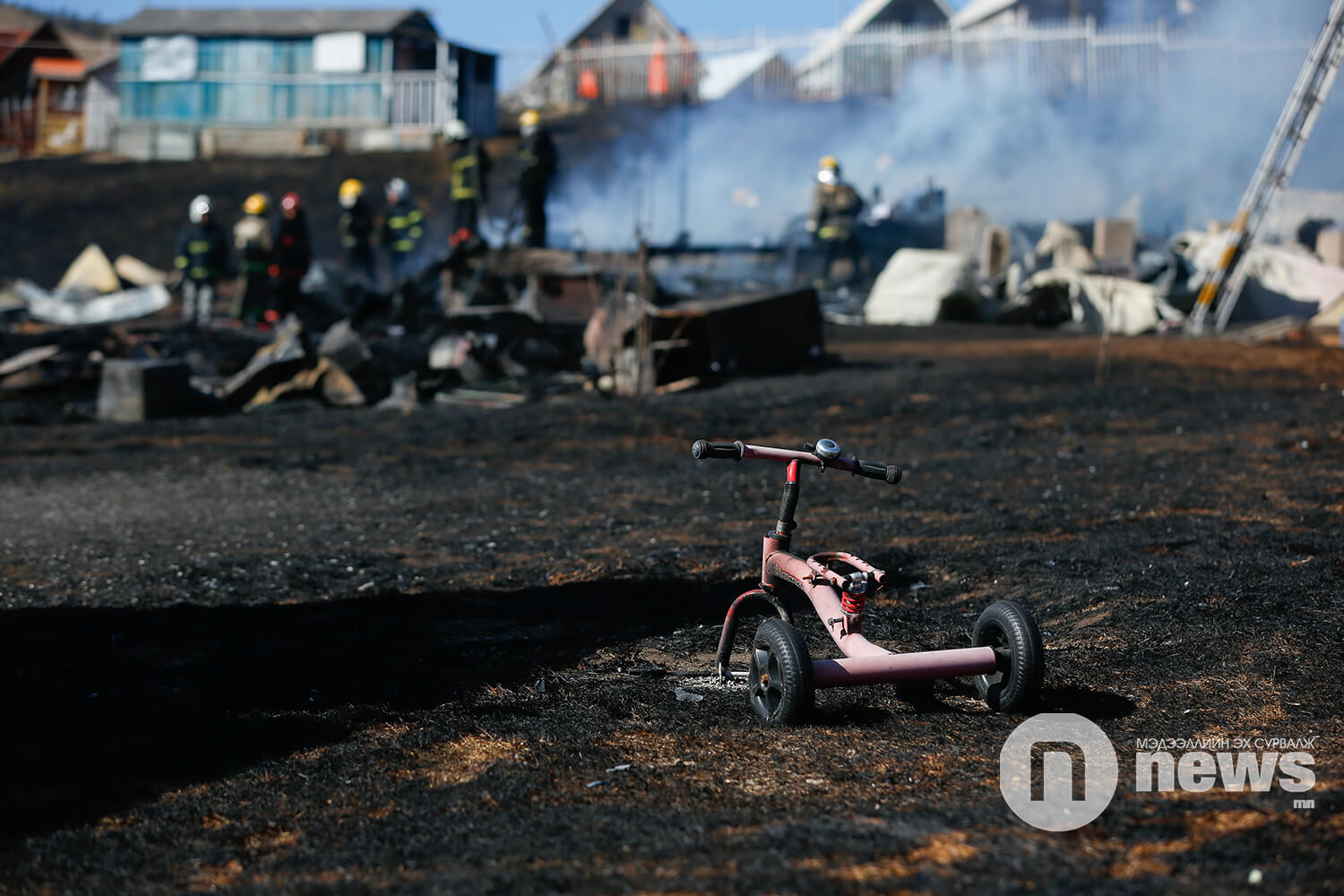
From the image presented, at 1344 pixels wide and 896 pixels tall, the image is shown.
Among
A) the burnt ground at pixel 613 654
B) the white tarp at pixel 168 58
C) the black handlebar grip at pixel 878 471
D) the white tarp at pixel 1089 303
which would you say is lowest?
the burnt ground at pixel 613 654

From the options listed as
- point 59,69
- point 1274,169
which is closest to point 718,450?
point 1274,169

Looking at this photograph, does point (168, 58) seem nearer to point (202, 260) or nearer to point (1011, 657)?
point (202, 260)

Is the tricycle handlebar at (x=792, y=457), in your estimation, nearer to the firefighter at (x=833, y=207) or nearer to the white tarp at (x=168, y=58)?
the firefighter at (x=833, y=207)

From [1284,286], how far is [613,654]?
14.8m

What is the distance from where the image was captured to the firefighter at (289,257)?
16.6 m

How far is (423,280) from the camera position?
1728 centimetres

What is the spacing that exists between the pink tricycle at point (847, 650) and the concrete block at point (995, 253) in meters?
17.6

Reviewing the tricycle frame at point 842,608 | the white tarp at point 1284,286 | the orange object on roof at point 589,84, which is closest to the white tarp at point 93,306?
the white tarp at point 1284,286

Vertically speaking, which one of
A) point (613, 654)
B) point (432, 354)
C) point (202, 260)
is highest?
point (202, 260)

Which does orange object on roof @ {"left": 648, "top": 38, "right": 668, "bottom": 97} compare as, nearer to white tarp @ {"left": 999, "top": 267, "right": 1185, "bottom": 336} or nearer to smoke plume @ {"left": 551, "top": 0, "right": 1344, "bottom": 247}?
smoke plume @ {"left": 551, "top": 0, "right": 1344, "bottom": 247}

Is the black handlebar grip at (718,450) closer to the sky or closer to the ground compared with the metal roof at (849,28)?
closer to the ground

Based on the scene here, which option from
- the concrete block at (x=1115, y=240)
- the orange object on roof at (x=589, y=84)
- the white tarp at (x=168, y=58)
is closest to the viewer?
the concrete block at (x=1115, y=240)

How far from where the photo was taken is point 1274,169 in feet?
49.8

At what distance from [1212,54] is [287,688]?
30.7m
